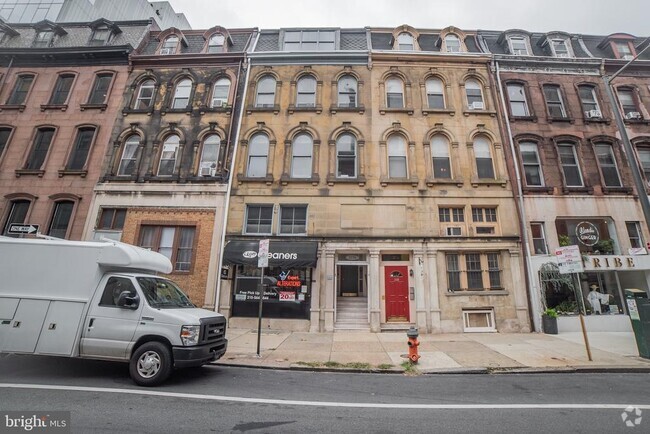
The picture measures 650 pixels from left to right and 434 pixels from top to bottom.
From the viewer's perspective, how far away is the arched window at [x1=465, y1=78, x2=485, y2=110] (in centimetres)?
1596

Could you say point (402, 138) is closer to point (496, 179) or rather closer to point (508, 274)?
point (496, 179)

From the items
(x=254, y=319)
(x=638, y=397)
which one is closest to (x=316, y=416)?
(x=638, y=397)

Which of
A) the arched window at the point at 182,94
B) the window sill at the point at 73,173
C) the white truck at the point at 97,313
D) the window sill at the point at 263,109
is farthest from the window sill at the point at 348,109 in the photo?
the window sill at the point at 73,173

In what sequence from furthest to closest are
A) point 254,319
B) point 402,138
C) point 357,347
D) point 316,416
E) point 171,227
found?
point 402,138 < point 171,227 < point 254,319 < point 357,347 < point 316,416

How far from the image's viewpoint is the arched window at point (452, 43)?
56.8 ft

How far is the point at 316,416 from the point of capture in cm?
476

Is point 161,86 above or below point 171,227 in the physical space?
above

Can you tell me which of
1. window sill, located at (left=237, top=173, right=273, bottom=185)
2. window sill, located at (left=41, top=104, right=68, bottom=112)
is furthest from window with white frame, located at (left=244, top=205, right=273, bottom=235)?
window sill, located at (left=41, top=104, right=68, bottom=112)

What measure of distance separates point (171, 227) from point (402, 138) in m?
12.3

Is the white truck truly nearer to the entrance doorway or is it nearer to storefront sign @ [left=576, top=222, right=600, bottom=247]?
the entrance doorway

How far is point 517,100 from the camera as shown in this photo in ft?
52.8

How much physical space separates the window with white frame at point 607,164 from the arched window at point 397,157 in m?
Result: 9.76

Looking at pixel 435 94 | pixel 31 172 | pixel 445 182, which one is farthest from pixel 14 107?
pixel 445 182

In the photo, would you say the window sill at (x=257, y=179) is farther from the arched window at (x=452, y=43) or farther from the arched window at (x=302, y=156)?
the arched window at (x=452, y=43)
